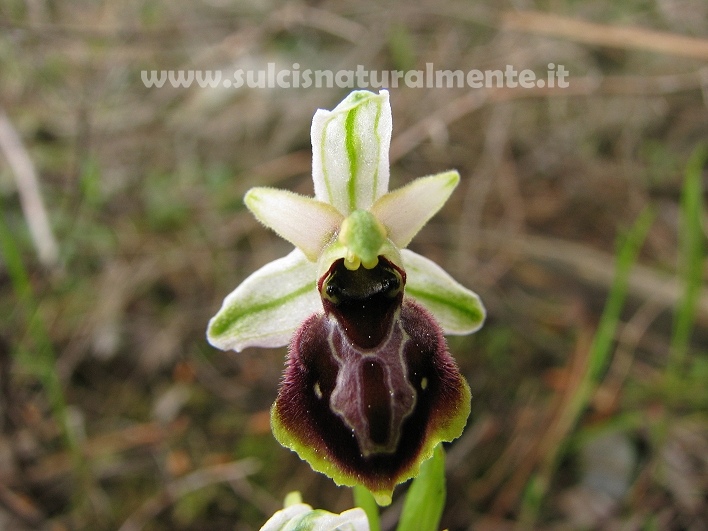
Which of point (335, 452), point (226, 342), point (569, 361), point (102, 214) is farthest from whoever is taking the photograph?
point (102, 214)

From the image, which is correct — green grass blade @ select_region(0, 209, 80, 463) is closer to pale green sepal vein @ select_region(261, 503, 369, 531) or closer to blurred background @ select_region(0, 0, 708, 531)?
blurred background @ select_region(0, 0, 708, 531)

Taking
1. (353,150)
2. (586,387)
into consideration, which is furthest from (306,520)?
(586,387)

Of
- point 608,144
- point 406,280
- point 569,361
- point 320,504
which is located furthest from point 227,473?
point 608,144

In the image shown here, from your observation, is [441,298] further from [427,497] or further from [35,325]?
[35,325]

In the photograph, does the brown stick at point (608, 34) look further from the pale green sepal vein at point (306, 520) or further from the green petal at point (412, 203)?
the pale green sepal vein at point (306, 520)

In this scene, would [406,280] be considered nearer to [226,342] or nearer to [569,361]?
[226,342]
